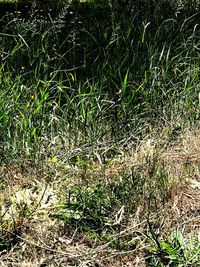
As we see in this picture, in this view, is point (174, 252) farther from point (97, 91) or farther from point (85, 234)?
point (97, 91)

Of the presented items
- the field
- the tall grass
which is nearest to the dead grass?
the field

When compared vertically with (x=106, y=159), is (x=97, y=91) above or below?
above

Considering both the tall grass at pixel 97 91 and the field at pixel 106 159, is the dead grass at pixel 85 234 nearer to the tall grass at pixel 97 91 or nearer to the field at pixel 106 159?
the field at pixel 106 159

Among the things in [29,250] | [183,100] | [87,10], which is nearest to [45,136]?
[29,250]

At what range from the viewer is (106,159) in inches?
122

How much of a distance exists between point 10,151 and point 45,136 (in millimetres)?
249

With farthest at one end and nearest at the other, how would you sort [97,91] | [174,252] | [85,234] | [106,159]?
[97,91] → [106,159] → [85,234] → [174,252]

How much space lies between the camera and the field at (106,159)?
7.76 ft

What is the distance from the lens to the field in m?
2.37

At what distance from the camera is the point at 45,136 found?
3.08 metres

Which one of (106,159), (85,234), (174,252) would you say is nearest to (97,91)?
(106,159)

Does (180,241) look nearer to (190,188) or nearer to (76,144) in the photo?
(190,188)

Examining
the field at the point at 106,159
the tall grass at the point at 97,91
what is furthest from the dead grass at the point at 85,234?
the tall grass at the point at 97,91

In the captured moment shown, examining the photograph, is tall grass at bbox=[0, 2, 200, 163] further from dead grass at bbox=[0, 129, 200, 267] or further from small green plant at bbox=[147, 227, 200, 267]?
small green plant at bbox=[147, 227, 200, 267]
